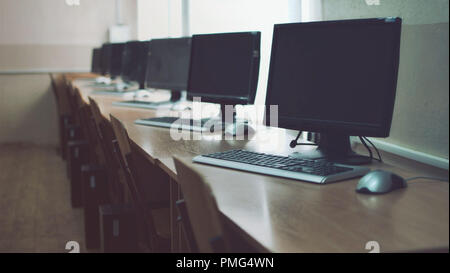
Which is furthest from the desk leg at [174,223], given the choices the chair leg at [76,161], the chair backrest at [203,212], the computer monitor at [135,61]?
the computer monitor at [135,61]

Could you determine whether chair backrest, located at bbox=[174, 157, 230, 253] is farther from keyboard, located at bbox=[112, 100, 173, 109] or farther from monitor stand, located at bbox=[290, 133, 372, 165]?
keyboard, located at bbox=[112, 100, 173, 109]

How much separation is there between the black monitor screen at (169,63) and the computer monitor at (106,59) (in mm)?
2336

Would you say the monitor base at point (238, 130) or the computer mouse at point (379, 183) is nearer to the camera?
the computer mouse at point (379, 183)

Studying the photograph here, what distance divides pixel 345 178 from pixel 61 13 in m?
6.30

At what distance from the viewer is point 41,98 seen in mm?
7020

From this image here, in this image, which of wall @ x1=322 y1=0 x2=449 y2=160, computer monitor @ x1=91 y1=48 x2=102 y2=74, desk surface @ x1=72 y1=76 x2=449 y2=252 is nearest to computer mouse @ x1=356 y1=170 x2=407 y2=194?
desk surface @ x1=72 y1=76 x2=449 y2=252

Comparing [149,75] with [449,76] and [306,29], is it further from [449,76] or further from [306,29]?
[449,76]

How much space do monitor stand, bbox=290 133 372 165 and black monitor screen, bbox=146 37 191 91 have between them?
1782 mm

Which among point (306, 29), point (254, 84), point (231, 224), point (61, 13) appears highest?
point (61, 13)

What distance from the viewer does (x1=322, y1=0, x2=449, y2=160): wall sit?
1.59m

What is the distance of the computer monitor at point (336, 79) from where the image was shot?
63.4 inches

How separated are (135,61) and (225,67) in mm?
2157

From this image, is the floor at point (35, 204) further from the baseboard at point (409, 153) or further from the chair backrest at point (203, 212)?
the chair backrest at point (203, 212)

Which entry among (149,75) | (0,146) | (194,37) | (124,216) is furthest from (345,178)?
(0,146)
